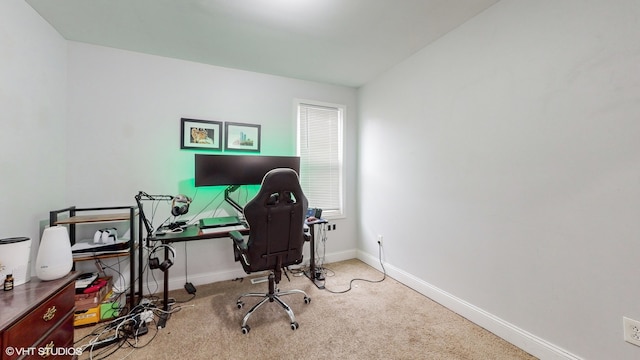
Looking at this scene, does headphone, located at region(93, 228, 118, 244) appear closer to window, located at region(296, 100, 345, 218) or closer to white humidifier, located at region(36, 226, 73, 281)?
white humidifier, located at region(36, 226, 73, 281)

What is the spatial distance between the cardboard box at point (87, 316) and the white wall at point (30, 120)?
63 cm

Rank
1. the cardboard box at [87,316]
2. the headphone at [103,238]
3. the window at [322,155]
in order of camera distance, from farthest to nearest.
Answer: the window at [322,155]
the headphone at [103,238]
the cardboard box at [87,316]

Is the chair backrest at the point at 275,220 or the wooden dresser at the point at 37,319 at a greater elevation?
the chair backrest at the point at 275,220

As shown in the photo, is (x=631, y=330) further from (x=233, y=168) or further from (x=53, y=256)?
(x=53, y=256)

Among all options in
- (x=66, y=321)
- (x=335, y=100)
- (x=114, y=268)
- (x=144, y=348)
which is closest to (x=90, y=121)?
(x=114, y=268)

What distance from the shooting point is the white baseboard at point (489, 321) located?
1.58 m

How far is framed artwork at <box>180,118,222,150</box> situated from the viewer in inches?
106

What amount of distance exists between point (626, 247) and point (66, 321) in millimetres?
3183

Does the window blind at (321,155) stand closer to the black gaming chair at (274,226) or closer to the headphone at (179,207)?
the black gaming chair at (274,226)

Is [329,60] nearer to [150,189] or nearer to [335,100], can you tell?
[335,100]

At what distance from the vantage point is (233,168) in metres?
2.70

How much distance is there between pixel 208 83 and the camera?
2801 millimetres

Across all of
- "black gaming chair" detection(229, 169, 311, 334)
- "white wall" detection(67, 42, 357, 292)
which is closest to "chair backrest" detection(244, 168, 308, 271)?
"black gaming chair" detection(229, 169, 311, 334)

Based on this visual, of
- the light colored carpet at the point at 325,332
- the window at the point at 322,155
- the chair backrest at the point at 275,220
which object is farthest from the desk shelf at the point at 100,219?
the window at the point at 322,155
